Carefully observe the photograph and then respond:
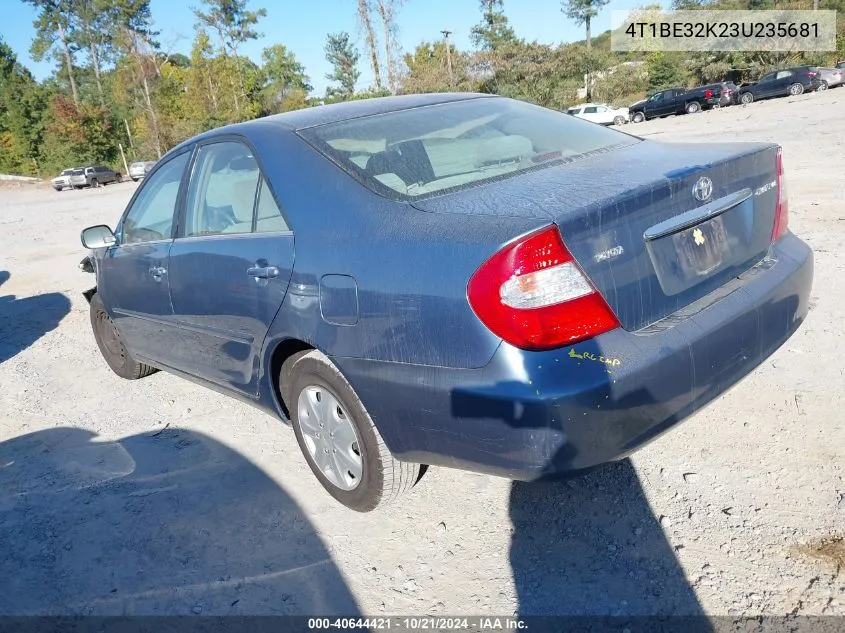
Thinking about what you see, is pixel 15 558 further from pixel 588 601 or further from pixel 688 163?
pixel 688 163

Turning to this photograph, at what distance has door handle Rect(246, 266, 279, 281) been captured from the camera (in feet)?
8.81

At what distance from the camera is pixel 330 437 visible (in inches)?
108

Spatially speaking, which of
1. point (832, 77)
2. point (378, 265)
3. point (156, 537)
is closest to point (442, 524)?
point (378, 265)

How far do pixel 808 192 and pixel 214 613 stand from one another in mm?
7270

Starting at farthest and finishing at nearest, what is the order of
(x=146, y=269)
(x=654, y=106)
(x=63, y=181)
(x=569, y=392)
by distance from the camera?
1. (x=63, y=181)
2. (x=654, y=106)
3. (x=146, y=269)
4. (x=569, y=392)

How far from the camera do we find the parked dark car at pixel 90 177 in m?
37.4

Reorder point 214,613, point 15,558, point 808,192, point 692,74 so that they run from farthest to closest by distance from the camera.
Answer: point 692,74 → point 808,192 → point 15,558 → point 214,613

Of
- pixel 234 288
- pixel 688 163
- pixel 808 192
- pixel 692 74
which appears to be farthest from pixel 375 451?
pixel 692 74

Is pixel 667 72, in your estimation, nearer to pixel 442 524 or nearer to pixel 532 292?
pixel 442 524

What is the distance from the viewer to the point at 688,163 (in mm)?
2422

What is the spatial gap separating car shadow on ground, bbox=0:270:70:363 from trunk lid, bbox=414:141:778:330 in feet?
16.5

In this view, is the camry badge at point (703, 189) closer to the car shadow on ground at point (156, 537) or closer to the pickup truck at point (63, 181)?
the car shadow on ground at point (156, 537)

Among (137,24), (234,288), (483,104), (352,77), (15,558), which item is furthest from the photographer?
(352,77)

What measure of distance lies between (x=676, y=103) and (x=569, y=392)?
32.4 meters
